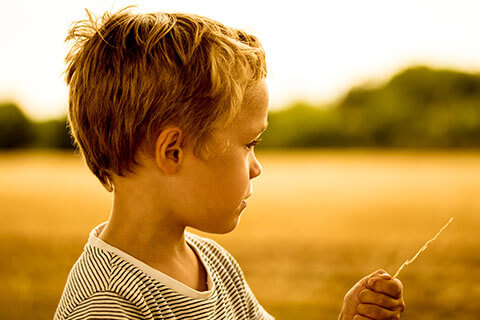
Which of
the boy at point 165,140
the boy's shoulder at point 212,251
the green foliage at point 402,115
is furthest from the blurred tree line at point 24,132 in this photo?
the boy at point 165,140

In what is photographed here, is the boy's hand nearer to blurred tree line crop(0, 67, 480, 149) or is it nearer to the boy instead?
the boy

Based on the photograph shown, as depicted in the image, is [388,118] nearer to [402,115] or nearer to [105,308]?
[402,115]

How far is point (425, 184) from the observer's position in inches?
159

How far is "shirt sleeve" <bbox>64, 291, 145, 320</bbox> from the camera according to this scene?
74 cm

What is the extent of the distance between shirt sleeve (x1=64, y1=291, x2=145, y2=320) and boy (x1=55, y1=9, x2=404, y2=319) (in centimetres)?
3

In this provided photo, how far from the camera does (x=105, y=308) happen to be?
748 mm

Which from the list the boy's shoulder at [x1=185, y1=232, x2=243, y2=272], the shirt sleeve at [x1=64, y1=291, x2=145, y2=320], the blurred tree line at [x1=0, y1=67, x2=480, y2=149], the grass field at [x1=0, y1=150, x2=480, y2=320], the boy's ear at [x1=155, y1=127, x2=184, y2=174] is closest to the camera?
the shirt sleeve at [x1=64, y1=291, x2=145, y2=320]

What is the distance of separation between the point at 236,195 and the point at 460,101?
3.71 m

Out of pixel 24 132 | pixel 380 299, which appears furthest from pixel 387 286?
pixel 24 132

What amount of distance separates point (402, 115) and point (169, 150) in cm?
384

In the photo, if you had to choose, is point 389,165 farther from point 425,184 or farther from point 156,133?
point 156,133

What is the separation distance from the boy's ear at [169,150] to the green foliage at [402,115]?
3.45 m

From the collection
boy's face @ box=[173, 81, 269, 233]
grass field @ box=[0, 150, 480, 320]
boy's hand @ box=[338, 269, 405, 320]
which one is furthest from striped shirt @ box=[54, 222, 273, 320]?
grass field @ box=[0, 150, 480, 320]

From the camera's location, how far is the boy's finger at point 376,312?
35.3 inches
